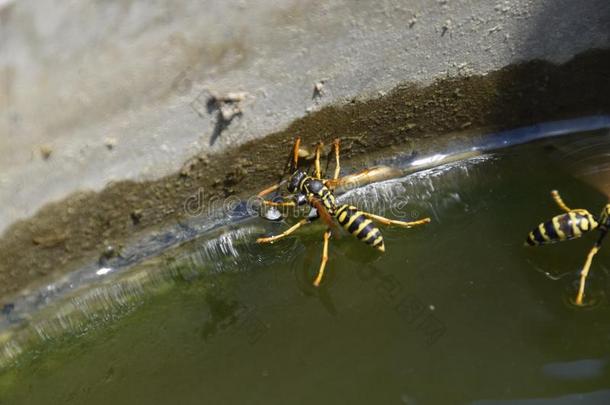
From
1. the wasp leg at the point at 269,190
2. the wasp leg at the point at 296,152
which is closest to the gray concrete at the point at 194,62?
the wasp leg at the point at 296,152

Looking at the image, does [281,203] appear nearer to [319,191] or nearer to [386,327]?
[319,191]

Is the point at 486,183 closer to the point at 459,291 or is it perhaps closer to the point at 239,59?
the point at 459,291

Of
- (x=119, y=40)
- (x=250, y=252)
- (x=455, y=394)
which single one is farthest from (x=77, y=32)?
(x=455, y=394)

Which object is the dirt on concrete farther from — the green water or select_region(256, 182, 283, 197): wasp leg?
the green water

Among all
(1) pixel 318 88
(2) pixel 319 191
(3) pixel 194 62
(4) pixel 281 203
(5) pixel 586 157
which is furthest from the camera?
(5) pixel 586 157

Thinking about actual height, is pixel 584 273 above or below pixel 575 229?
below

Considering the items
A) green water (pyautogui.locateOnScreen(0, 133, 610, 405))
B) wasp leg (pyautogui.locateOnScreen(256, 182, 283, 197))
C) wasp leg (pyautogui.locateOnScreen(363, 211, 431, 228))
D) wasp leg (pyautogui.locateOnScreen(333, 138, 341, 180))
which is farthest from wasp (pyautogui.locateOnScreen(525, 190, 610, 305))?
wasp leg (pyautogui.locateOnScreen(256, 182, 283, 197))

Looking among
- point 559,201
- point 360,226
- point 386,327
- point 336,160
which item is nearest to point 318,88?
point 336,160
